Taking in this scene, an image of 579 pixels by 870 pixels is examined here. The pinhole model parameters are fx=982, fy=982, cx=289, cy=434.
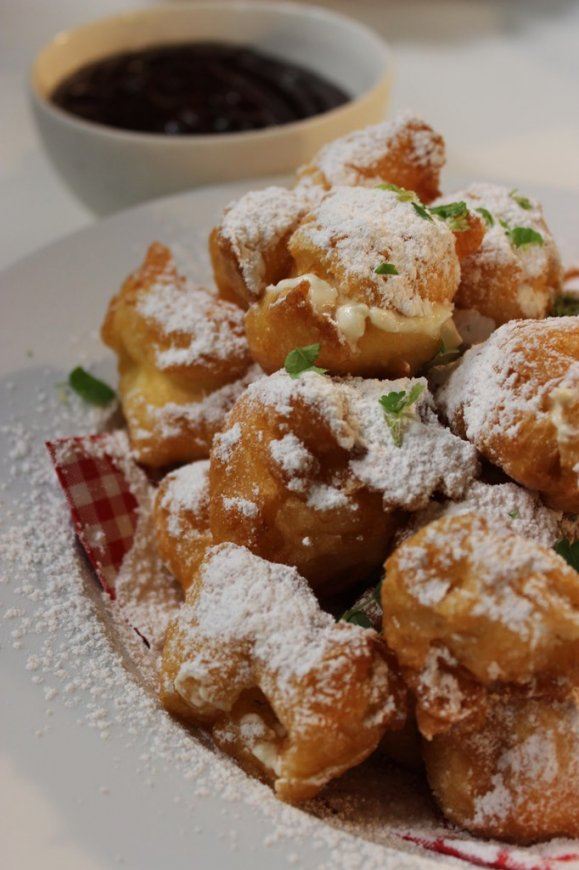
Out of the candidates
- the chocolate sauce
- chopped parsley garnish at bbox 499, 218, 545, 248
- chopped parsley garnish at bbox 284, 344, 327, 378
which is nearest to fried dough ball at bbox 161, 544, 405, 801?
chopped parsley garnish at bbox 284, 344, 327, 378

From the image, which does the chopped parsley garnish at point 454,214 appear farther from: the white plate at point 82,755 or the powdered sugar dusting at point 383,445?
the white plate at point 82,755

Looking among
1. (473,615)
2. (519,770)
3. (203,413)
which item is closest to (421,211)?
(203,413)

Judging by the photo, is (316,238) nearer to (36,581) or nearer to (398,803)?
(36,581)

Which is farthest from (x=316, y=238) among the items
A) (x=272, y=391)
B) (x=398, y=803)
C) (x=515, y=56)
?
(x=515, y=56)

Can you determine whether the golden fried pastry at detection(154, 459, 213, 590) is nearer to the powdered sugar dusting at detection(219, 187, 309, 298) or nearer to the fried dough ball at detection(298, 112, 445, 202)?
the powdered sugar dusting at detection(219, 187, 309, 298)

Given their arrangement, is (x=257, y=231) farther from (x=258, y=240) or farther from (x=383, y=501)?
(x=383, y=501)

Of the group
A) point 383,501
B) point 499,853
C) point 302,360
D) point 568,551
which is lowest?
point 499,853
